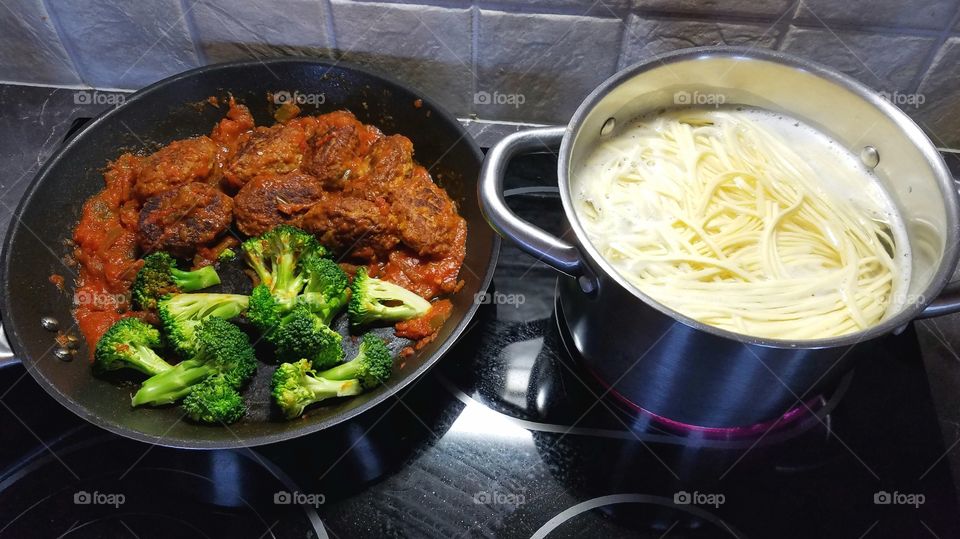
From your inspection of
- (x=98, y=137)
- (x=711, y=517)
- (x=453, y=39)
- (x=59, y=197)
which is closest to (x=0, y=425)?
(x=59, y=197)

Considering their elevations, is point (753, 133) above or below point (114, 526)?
above

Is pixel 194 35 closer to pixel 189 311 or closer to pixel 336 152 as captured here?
pixel 336 152

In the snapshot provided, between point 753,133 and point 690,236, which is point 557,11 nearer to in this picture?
point 753,133

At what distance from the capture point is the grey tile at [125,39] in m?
1.61

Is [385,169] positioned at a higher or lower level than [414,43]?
lower

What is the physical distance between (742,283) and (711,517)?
43cm

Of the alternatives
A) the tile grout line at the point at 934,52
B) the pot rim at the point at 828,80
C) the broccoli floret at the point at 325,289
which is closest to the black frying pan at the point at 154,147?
the broccoli floret at the point at 325,289

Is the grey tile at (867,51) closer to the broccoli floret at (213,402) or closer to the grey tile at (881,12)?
the grey tile at (881,12)

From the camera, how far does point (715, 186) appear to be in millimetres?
1320

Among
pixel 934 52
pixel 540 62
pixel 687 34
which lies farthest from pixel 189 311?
pixel 934 52

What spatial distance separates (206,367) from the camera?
1.34 metres

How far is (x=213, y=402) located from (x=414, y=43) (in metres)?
0.89

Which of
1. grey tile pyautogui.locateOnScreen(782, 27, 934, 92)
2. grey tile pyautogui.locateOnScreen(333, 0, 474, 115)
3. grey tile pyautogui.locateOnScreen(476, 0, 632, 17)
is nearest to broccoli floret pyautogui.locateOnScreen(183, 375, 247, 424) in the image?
grey tile pyautogui.locateOnScreen(333, 0, 474, 115)

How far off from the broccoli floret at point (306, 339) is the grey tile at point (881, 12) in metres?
1.16
